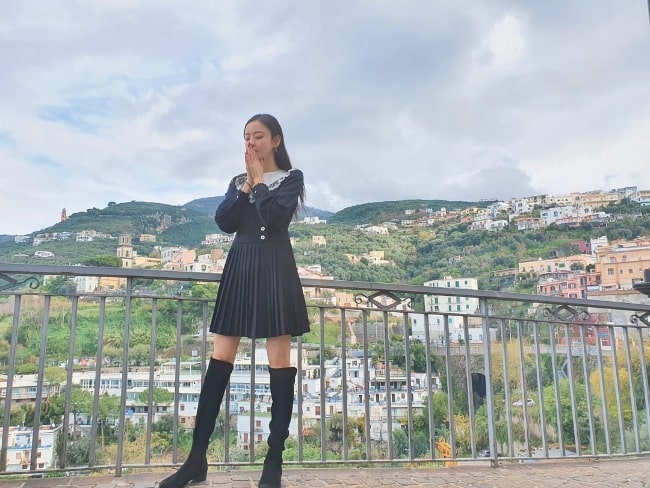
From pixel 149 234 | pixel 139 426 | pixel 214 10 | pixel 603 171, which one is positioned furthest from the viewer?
pixel 603 171

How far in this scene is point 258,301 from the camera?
1815mm

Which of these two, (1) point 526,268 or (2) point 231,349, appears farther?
(1) point 526,268

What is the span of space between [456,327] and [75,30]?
9.07 meters

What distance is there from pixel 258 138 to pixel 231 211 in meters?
0.37

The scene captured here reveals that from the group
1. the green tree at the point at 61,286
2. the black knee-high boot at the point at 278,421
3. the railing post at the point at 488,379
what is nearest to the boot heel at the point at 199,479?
the black knee-high boot at the point at 278,421

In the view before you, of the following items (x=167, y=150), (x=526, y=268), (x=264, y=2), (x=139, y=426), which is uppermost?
(x=167, y=150)

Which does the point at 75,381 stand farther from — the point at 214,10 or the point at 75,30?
the point at 75,30

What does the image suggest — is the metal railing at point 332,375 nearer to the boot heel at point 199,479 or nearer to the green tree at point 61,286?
the green tree at point 61,286

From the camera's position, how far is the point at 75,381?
2016 millimetres

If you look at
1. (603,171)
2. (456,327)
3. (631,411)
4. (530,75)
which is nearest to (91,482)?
(456,327)

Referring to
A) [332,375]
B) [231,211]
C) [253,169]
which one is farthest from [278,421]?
[253,169]

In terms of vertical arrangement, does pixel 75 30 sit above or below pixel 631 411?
above

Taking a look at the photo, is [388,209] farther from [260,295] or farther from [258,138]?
[260,295]

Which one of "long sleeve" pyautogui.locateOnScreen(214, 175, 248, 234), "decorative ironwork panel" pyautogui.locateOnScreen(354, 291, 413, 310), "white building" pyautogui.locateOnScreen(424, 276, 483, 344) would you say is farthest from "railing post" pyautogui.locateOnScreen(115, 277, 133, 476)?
"white building" pyautogui.locateOnScreen(424, 276, 483, 344)
